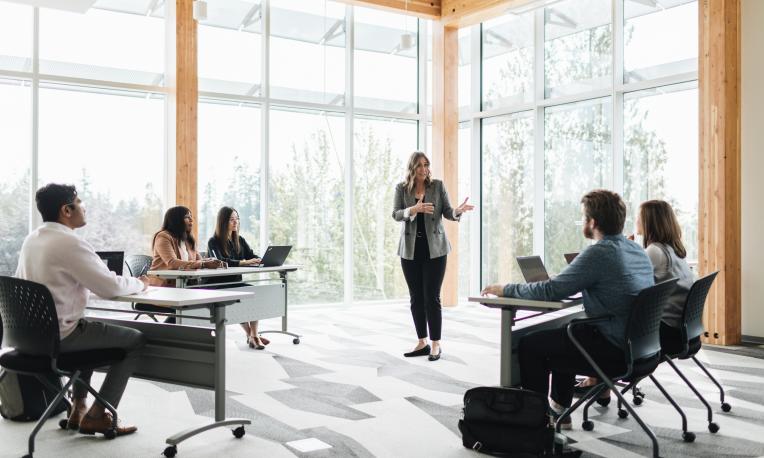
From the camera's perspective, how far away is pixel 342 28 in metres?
9.48

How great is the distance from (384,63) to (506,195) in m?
2.60

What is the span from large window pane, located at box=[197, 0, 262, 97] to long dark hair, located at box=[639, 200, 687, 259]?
605cm

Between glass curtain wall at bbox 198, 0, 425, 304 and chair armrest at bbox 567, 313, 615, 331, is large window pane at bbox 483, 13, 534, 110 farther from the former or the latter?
chair armrest at bbox 567, 313, 615, 331

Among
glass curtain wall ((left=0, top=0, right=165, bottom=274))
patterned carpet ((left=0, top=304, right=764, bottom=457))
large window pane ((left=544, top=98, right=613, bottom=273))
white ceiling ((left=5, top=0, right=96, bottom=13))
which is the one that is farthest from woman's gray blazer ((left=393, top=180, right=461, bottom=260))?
glass curtain wall ((left=0, top=0, right=165, bottom=274))

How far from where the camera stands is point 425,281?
5625mm

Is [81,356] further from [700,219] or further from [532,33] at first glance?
[532,33]

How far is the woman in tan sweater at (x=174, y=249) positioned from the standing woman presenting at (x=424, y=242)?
5.23ft

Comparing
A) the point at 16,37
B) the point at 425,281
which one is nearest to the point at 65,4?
the point at 16,37

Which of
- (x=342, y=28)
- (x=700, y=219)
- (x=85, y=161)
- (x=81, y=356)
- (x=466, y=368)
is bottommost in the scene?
(x=466, y=368)

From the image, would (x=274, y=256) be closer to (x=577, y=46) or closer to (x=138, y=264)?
(x=138, y=264)

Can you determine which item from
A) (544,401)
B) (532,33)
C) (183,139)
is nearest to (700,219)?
(532,33)

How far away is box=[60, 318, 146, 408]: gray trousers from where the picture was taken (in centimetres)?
336

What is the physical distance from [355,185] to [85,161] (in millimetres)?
3553

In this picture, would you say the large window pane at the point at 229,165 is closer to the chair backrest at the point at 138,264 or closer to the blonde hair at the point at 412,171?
the chair backrest at the point at 138,264
